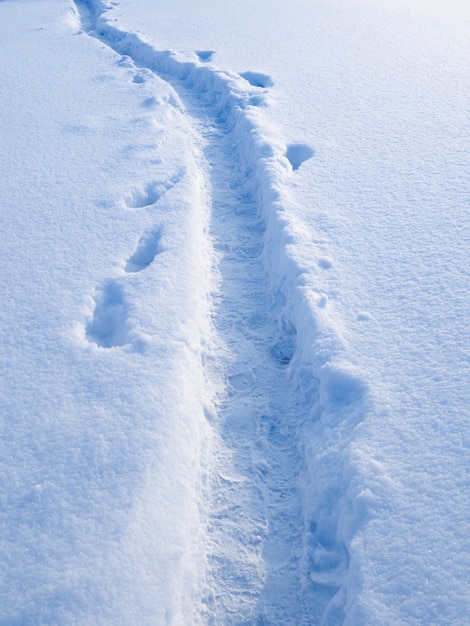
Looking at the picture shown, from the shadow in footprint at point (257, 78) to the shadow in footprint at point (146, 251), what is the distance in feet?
9.30

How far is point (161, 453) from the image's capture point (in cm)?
207

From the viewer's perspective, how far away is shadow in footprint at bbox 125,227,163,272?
3096mm

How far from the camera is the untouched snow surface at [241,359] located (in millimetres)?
1760

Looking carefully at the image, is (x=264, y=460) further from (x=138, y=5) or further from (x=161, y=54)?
(x=138, y=5)

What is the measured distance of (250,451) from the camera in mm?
2311

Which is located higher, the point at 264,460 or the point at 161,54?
the point at 161,54

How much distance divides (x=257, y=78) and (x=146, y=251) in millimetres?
3143

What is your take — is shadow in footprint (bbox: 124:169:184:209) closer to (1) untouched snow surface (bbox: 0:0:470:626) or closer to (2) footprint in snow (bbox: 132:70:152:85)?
(1) untouched snow surface (bbox: 0:0:470:626)

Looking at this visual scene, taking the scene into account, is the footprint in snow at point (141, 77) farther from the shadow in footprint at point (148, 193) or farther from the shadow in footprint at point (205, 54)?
the shadow in footprint at point (148, 193)

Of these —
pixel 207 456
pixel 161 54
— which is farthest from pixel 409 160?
pixel 161 54

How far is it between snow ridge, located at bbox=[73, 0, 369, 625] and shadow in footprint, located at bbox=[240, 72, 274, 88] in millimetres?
1052

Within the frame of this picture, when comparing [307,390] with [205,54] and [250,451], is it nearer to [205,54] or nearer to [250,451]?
[250,451]

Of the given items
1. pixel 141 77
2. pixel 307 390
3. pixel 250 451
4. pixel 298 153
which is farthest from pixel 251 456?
pixel 141 77

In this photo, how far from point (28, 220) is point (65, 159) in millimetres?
921
